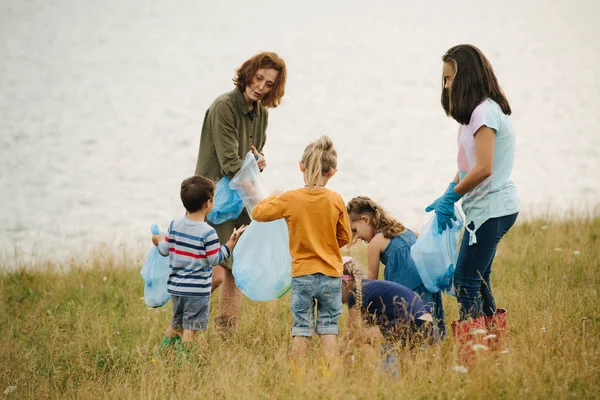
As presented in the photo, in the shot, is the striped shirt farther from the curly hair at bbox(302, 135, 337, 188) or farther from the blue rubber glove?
the blue rubber glove

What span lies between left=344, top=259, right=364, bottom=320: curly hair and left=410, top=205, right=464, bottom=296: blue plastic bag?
13.0 inches

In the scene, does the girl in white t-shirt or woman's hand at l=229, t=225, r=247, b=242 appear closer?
the girl in white t-shirt

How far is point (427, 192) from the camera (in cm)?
991

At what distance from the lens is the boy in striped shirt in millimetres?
3904

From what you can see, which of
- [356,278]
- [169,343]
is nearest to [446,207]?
[356,278]

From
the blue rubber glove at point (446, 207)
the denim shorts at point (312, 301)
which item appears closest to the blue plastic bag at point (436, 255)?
the blue rubber glove at point (446, 207)

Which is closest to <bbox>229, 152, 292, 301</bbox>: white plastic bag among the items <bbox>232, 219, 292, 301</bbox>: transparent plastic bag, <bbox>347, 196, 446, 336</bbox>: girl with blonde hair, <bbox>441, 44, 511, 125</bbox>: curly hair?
<bbox>232, 219, 292, 301</bbox>: transparent plastic bag

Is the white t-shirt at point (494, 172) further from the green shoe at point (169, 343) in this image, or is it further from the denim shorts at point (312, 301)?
the green shoe at point (169, 343)

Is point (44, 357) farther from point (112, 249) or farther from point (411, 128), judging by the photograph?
point (411, 128)

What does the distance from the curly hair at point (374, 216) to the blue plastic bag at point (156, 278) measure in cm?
114

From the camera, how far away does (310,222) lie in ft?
12.2

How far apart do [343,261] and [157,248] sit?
3.40ft

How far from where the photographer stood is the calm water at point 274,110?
9664 mm

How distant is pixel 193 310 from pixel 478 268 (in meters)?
1.52
